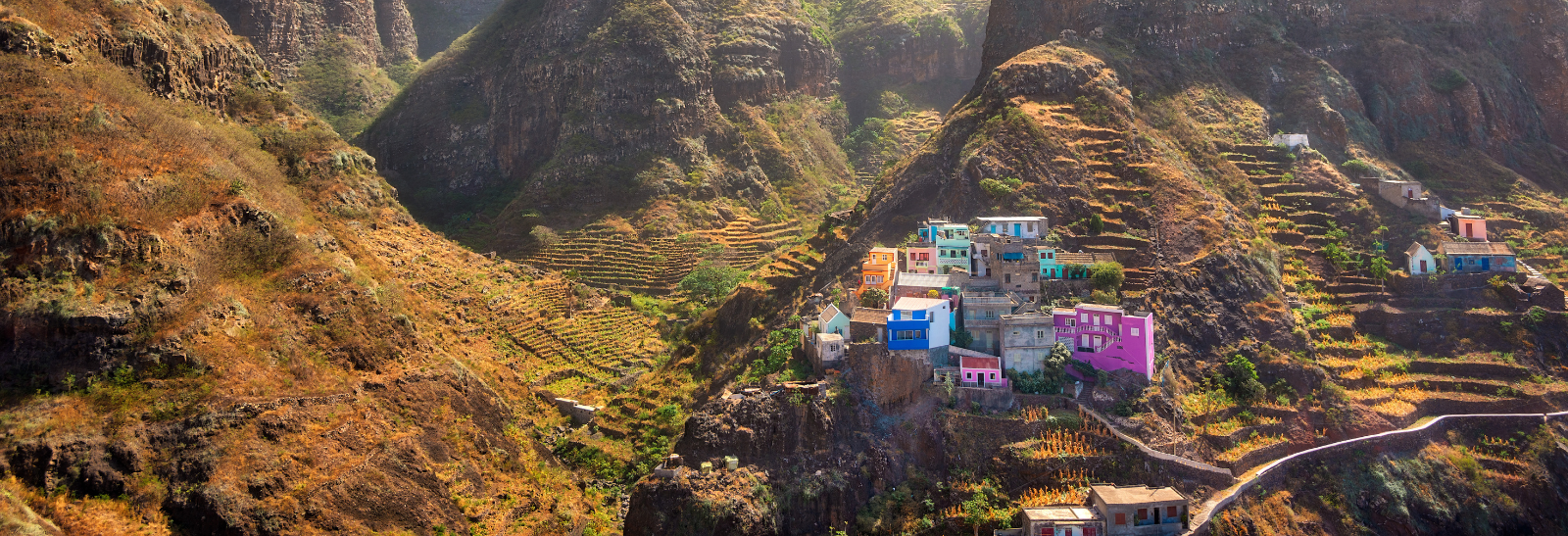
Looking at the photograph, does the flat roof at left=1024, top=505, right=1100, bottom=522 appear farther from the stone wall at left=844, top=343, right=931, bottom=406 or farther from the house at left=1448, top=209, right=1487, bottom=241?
the house at left=1448, top=209, right=1487, bottom=241

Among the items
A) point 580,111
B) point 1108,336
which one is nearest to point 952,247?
point 1108,336

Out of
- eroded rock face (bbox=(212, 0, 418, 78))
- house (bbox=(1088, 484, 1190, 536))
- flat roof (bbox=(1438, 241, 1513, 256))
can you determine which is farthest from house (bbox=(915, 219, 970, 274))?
eroded rock face (bbox=(212, 0, 418, 78))

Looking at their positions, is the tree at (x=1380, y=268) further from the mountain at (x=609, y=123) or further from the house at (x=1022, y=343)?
the mountain at (x=609, y=123)

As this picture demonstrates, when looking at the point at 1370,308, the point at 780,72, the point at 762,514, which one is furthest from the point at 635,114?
the point at 1370,308

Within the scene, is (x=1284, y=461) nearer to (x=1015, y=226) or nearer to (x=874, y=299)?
(x=1015, y=226)

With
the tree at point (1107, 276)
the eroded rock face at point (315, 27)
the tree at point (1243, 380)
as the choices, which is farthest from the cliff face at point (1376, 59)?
the eroded rock face at point (315, 27)

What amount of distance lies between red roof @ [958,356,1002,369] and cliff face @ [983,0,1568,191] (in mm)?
26670

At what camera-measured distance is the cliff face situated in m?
54.2

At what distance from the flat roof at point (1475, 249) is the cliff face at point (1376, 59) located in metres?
8.78

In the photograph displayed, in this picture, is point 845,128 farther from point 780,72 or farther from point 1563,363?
point 1563,363

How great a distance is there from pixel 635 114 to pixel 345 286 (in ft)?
112

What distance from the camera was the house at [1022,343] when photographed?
117 feet

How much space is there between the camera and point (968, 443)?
33844mm

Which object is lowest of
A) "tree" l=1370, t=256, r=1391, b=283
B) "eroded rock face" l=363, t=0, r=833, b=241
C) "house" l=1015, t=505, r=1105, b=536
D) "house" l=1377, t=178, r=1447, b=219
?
"house" l=1015, t=505, r=1105, b=536
